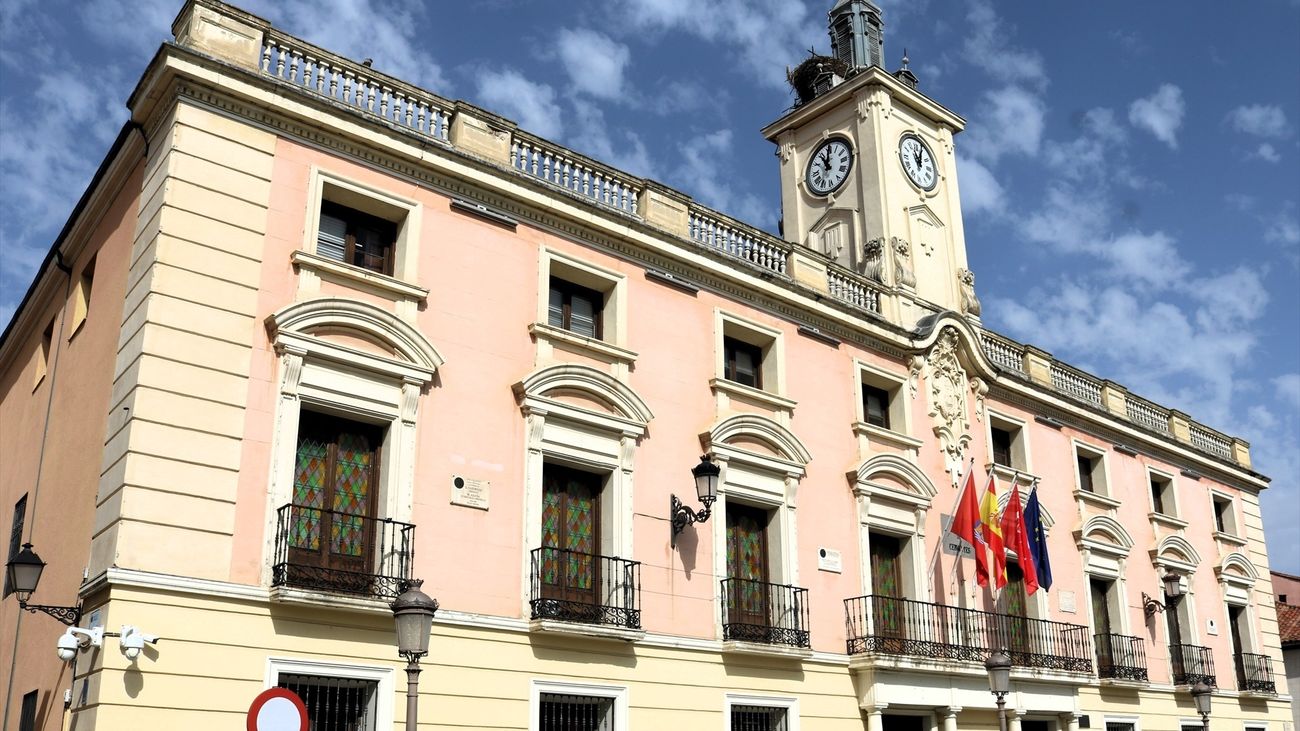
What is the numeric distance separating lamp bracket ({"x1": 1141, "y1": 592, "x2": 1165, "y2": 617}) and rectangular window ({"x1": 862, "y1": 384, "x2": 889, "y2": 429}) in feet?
25.6

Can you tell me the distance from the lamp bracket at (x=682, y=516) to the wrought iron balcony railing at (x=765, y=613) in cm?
97

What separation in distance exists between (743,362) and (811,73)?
9102 millimetres

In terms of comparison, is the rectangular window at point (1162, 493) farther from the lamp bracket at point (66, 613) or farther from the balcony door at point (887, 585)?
the lamp bracket at point (66, 613)

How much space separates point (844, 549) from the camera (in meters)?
18.2

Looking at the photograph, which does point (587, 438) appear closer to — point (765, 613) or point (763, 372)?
point (765, 613)

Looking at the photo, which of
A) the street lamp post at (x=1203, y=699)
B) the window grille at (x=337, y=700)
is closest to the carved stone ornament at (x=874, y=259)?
the street lamp post at (x=1203, y=699)

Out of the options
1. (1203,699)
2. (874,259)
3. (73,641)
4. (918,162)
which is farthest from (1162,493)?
(73,641)

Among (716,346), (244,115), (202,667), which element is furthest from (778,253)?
(202,667)

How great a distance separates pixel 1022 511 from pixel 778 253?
19.9 feet

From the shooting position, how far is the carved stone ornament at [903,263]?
71.1ft

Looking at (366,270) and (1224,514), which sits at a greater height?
(1224,514)

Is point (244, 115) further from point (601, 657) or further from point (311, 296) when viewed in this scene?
point (601, 657)

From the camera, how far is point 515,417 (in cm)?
1493

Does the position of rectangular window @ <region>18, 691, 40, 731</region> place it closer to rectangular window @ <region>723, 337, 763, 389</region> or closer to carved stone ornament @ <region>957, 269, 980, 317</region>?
rectangular window @ <region>723, 337, 763, 389</region>
